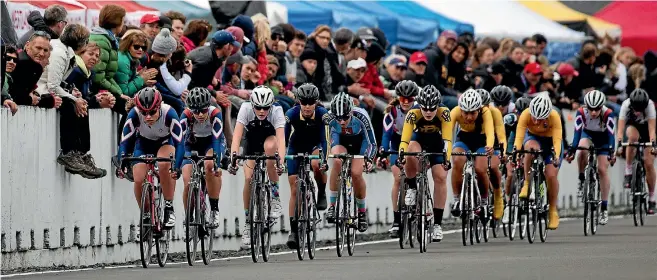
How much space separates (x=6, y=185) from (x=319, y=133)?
4206mm

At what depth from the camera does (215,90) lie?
2089 cm

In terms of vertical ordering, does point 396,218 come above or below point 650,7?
below

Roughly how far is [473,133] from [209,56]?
368cm

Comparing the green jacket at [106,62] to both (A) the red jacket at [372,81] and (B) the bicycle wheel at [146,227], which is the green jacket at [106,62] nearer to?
(B) the bicycle wheel at [146,227]

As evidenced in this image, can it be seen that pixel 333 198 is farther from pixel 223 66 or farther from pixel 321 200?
pixel 223 66

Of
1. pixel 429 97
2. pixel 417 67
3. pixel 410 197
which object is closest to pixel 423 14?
pixel 417 67

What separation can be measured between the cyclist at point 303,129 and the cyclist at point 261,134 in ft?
0.67

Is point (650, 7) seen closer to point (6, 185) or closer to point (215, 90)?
point (215, 90)

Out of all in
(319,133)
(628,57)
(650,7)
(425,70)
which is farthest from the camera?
(650,7)

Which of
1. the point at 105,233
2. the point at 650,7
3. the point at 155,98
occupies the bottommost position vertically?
the point at 105,233

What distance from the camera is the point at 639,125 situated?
87.2 feet

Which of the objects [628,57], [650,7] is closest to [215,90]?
[628,57]

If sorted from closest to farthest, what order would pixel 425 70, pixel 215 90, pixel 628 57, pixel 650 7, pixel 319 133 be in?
pixel 319 133 → pixel 215 90 → pixel 425 70 → pixel 628 57 → pixel 650 7

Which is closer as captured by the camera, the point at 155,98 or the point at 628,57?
the point at 155,98
